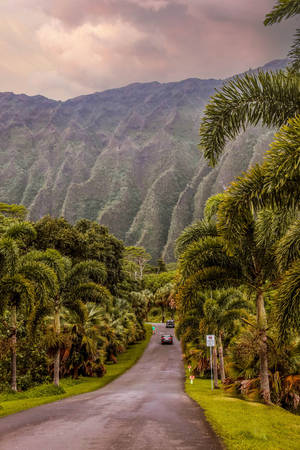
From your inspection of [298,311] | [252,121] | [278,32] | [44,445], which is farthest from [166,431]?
[278,32]

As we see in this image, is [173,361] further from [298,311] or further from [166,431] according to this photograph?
[298,311]

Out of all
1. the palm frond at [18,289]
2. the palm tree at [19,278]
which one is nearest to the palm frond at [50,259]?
the palm tree at [19,278]

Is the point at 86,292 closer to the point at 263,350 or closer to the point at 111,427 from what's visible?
the point at 263,350

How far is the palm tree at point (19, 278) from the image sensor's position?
15250mm

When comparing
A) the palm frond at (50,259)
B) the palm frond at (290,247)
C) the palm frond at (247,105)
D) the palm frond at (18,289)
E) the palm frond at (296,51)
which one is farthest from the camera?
the palm frond at (50,259)

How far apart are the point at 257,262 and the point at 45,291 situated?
9535mm

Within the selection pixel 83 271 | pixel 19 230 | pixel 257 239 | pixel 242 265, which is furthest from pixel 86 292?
pixel 257 239

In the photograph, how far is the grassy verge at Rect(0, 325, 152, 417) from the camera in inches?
559

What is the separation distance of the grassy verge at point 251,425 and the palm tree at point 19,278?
325 inches

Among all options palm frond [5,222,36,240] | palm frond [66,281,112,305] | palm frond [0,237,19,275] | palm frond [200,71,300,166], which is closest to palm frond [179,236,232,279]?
palm frond [200,71,300,166]

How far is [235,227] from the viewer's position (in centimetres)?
715

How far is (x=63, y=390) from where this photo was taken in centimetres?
Result: 1980

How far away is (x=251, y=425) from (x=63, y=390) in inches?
506

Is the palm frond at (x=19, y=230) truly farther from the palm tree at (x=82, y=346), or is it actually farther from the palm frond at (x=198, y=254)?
A: the palm tree at (x=82, y=346)
